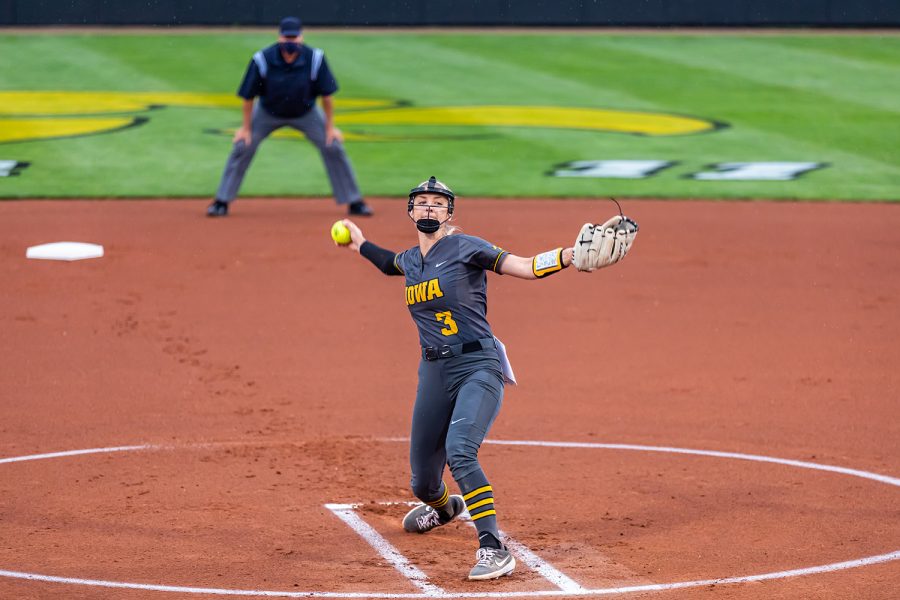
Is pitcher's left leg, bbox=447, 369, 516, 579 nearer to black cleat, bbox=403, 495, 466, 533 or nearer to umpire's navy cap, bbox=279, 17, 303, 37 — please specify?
black cleat, bbox=403, 495, 466, 533

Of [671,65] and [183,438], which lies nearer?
[183,438]

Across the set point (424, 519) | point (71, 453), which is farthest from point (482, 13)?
point (424, 519)

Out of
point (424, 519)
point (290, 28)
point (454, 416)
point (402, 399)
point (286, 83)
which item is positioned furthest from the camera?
point (286, 83)

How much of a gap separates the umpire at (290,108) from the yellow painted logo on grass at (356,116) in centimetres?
531

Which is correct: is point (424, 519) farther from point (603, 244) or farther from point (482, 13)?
point (482, 13)

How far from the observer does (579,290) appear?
13.1 metres

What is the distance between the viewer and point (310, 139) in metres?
15.4

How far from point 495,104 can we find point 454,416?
16959 millimetres

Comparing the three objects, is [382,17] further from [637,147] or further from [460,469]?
[460,469]

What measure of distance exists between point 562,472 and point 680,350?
3011 mm

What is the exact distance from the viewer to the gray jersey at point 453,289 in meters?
7.08

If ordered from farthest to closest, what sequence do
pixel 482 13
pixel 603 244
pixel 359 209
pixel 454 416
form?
1. pixel 482 13
2. pixel 359 209
3. pixel 454 416
4. pixel 603 244

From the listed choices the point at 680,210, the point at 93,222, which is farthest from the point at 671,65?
the point at 93,222

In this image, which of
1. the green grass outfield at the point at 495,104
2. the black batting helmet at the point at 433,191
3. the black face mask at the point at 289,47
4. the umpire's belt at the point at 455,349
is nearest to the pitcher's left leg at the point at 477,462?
the umpire's belt at the point at 455,349
